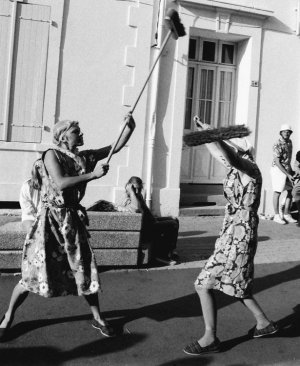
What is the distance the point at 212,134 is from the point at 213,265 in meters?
1.13

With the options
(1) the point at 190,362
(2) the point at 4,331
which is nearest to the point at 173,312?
(1) the point at 190,362

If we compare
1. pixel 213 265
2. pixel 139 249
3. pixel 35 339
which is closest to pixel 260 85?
pixel 139 249

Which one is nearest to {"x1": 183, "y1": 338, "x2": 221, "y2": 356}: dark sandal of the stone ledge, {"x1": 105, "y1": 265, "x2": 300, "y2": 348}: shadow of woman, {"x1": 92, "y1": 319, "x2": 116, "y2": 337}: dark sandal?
{"x1": 105, "y1": 265, "x2": 300, "y2": 348}: shadow of woman

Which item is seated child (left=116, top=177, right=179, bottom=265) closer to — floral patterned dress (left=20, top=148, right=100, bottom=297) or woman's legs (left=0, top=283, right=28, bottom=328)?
floral patterned dress (left=20, top=148, right=100, bottom=297)

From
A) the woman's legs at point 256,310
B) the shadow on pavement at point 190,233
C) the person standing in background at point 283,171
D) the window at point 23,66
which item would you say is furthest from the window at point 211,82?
the woman's legs at point 256,310

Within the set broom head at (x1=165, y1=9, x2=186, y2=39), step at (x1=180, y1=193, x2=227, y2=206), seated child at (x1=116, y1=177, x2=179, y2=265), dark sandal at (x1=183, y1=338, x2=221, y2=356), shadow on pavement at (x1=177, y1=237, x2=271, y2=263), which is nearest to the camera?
broom head at (x1=165, y1=9, x2=186, y2=39)

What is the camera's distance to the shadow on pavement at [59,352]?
3.65 meters

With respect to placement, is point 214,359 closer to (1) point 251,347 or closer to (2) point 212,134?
(1) point 251,347

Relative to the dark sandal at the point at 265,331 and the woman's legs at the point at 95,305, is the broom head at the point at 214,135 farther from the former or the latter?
the dark sandal at the point at 265,331

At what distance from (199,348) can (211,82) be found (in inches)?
300

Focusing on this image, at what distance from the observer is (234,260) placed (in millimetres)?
3996

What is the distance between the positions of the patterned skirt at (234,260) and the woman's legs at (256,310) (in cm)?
9

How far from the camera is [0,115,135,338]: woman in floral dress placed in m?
3.96

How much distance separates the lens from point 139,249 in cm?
605
